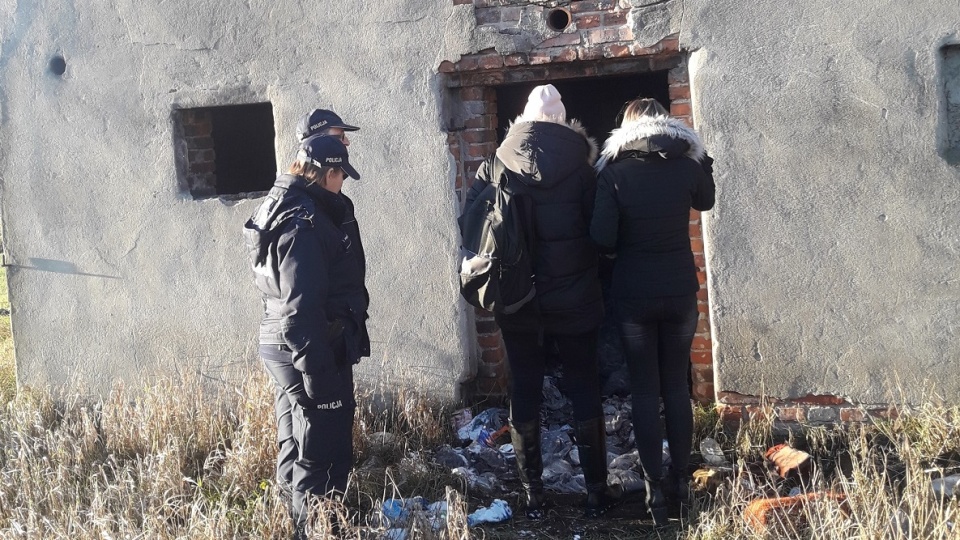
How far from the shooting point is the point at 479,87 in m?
4.95

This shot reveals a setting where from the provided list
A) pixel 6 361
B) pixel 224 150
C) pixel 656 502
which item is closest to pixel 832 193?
pixel 656 502

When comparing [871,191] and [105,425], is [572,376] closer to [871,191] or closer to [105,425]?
[871,191]

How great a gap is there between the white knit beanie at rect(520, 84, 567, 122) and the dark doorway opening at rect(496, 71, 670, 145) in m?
2.96

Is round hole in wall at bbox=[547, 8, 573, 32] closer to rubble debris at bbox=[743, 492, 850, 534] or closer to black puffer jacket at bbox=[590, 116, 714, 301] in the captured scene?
black puffer jacket at bbox=[590, 116, 714, 301]

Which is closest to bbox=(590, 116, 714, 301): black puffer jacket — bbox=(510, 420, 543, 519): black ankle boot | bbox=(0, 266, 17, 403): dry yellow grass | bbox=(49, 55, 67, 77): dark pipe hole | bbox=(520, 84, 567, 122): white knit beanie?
bbox=(520, 84, 567, 122): white knit beanie

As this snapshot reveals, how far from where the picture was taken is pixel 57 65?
528 cm

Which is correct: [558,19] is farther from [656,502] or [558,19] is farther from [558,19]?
[656,502]

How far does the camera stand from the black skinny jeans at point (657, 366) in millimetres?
3596

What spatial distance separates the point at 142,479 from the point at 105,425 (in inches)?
34.6

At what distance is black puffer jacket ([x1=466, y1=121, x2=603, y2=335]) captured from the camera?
11.9ft

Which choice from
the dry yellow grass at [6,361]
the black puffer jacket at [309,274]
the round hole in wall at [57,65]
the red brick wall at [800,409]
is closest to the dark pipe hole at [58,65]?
the round hole in wall at [57,65]

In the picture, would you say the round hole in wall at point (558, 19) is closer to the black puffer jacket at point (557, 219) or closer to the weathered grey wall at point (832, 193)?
the weathered grey wall at point (832, 193)

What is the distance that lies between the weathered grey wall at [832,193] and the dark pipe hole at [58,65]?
3.58 meters

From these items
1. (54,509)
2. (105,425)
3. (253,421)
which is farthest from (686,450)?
(105,425)
